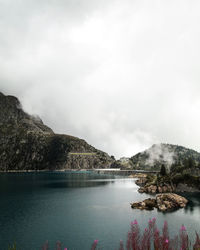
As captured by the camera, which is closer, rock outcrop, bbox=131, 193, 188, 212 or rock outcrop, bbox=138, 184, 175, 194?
rock outcrop, bbox=131, 193, 188, 212

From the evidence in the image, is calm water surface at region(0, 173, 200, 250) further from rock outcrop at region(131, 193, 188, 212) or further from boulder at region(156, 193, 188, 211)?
boulder at region(156, 193, 188, 211)

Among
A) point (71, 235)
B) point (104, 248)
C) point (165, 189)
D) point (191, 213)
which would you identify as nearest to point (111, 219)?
point (71, 235)

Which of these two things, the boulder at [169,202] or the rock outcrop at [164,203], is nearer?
the boulder at [169,202]

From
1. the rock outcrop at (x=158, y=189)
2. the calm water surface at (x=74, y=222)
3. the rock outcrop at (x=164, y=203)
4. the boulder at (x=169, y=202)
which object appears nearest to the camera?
the calm water surface at (x=74, y=222)

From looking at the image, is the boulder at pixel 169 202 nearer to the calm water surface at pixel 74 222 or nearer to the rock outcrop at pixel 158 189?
the calm water surface at pixel 74 222

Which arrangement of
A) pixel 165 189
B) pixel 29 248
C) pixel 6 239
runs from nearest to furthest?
1. pixel 29 248
2. pixel 6 239
3. pixel 165 189

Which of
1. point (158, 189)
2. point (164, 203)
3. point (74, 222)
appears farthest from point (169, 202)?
point (158, 189)

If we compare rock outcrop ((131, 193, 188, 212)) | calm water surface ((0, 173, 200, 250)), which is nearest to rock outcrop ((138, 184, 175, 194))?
rock outcrop ((131, 193, 188, 212))

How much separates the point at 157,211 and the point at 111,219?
89.2 feet

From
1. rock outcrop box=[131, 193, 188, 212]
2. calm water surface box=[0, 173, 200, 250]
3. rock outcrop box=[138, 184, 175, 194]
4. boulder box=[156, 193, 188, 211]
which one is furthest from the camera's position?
rock outcrop box=[138, 184, 175, 194]

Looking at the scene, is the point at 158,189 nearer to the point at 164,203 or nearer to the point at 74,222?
the point at 164,203

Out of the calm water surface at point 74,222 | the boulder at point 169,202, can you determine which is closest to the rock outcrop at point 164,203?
the boulder at point 169,202

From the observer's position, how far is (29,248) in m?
54.2

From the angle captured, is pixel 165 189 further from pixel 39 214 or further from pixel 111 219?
pixel 39 214
